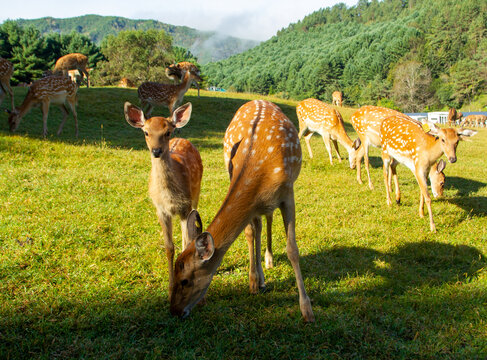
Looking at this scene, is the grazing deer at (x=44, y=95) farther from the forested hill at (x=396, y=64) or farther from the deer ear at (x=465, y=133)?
the forested hill at (x=396, y=64)

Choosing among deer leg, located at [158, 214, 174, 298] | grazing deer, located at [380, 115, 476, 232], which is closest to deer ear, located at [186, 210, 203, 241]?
deer leg, located at [158, 214, 174, 298]

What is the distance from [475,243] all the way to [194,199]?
4.04 meters

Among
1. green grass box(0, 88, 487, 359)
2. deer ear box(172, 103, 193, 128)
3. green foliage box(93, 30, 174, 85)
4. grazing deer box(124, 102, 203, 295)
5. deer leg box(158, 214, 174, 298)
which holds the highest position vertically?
green foliage box(93, 30, 174, 85)

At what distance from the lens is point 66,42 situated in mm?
44281

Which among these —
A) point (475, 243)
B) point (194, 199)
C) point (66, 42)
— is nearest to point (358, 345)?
point (194, 199)

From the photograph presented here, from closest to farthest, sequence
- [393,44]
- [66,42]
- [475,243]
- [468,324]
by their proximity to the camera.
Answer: [468,324], [475,243], [66,42], [393,44]

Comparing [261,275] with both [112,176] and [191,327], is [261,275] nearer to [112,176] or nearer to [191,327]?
[191,327]

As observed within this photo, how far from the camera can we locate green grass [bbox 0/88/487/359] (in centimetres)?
287

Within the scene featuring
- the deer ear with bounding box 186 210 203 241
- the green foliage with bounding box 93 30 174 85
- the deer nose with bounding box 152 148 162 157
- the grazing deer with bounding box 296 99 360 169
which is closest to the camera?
the deer ear with bounding box 186 210 203 241

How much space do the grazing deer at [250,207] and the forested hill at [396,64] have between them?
63325mm

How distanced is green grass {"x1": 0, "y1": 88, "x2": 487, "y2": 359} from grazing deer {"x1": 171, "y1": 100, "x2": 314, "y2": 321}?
29cm

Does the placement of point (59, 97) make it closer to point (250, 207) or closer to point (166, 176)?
point (166, 176)

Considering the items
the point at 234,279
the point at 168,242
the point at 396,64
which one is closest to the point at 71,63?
the point at 168,242

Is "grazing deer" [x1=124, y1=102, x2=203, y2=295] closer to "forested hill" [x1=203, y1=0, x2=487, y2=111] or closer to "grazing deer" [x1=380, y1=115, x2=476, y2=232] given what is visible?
"grazing deer" [x1=380, y1=115, x2=476, y2=232]
